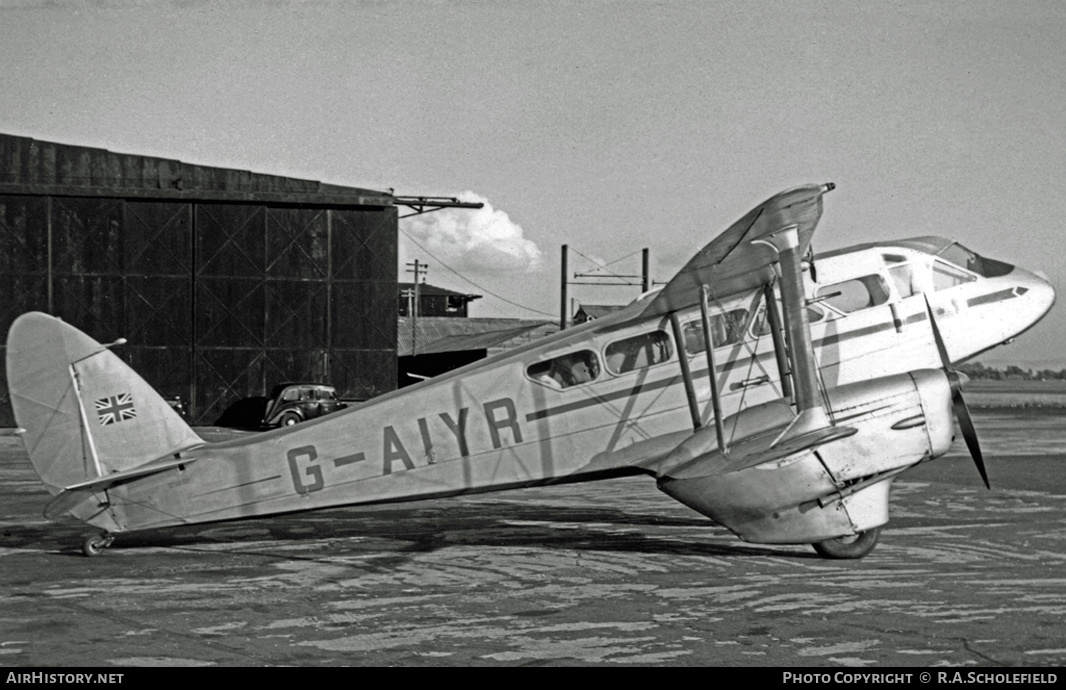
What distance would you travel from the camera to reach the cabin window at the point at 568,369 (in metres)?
11.2

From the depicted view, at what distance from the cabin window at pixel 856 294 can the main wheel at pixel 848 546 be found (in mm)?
2365

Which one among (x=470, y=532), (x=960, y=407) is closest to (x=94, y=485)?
(x=470, y=532)

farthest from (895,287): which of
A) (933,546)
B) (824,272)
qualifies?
(933,546)

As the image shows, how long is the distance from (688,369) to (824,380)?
1412 millimetres

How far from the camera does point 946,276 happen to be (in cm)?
1147

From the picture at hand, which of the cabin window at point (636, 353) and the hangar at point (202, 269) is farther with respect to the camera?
the hangar at point (202, 269)

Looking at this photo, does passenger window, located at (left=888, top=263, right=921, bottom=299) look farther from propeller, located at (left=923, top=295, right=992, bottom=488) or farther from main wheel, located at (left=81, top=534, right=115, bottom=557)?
main wheel, located at (left=81, top=534, right=115, bottom=557)

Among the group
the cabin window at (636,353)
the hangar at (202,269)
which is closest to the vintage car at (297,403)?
A: the hangar at (202,269)

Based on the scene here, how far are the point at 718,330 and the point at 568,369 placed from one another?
1.62 meters

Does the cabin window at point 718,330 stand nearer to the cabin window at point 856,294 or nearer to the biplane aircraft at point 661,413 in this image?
the biplane aircraft at point 661,413

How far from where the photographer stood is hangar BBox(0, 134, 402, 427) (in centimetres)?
4075

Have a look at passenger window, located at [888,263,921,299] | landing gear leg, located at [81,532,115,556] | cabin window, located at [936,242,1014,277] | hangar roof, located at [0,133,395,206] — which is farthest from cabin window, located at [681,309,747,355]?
hangar roof, located at [0,133,395,206]

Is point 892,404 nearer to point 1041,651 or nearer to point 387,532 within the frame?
point 1041,651

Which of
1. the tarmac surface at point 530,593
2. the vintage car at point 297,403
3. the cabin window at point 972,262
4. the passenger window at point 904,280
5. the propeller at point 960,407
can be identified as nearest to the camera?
the tarmac surface at point 530,593
